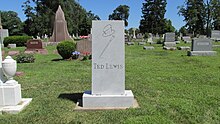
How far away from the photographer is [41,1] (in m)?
47.1

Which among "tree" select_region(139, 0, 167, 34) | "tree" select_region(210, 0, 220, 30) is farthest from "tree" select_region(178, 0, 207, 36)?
"tree" select_region(139, 0, 167, 34)

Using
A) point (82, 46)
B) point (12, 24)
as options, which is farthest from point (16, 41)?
point (12, 24)

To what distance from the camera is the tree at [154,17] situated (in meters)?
64.1

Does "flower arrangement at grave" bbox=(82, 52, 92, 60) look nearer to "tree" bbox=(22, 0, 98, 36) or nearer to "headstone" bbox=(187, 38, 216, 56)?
"headstone" bbox=(187, 38, 216, 56)

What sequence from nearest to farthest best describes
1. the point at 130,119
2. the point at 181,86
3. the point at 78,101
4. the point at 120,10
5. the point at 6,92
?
the point at 130,119 → the point at 6,92 → the point at 78,101 → the point at 181,86 → the point at 120,10

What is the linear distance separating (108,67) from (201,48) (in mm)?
11097

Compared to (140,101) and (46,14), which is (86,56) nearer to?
(140,101)

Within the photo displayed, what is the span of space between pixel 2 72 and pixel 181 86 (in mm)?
4374

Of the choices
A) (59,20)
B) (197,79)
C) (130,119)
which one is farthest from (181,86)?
(59,20)

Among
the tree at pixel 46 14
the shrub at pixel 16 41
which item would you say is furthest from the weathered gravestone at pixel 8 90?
the tree at pixel 46 14

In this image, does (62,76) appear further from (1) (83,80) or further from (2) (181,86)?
(2) (181,86)

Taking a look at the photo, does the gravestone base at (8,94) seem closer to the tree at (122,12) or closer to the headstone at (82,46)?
the headstone at (82,46)

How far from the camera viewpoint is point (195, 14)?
48062mm

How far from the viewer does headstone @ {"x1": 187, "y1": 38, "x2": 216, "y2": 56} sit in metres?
13.6
